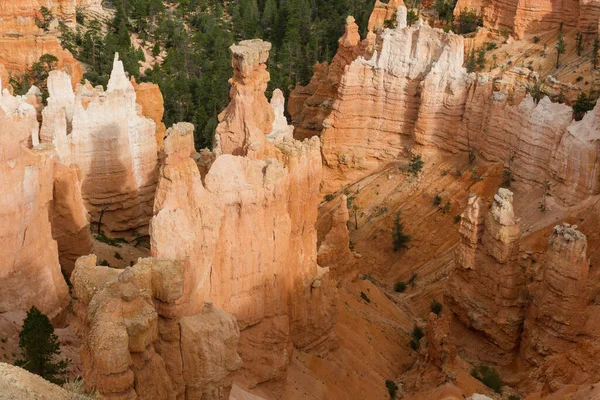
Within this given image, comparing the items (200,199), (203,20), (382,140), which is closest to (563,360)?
(200,199)

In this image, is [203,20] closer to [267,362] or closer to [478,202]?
[478,202]

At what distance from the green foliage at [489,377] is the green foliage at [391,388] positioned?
13.7ft

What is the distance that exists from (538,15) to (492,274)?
3542cm

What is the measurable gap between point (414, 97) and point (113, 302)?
118 feet

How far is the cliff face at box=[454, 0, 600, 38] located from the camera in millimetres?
61125

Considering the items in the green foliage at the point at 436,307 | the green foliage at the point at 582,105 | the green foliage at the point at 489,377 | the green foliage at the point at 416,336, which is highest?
the green foliage at the point at 582,105

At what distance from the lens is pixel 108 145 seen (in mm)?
38094

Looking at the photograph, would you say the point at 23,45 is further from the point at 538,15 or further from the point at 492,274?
the point at 492,274

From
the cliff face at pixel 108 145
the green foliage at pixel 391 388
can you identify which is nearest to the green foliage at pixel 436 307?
the green foliage at pixel 391 388

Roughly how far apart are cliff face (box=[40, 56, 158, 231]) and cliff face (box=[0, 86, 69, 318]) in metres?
8.47

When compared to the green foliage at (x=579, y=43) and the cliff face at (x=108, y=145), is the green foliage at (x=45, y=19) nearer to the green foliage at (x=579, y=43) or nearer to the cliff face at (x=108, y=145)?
the cliff face at (x=108, y=145)

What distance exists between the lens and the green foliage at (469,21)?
7056 centimetres

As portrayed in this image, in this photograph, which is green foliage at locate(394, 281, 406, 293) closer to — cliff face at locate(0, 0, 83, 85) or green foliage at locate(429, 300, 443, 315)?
green foliage at locate(429, 300, 443, 315)

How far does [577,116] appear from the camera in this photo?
156ft
